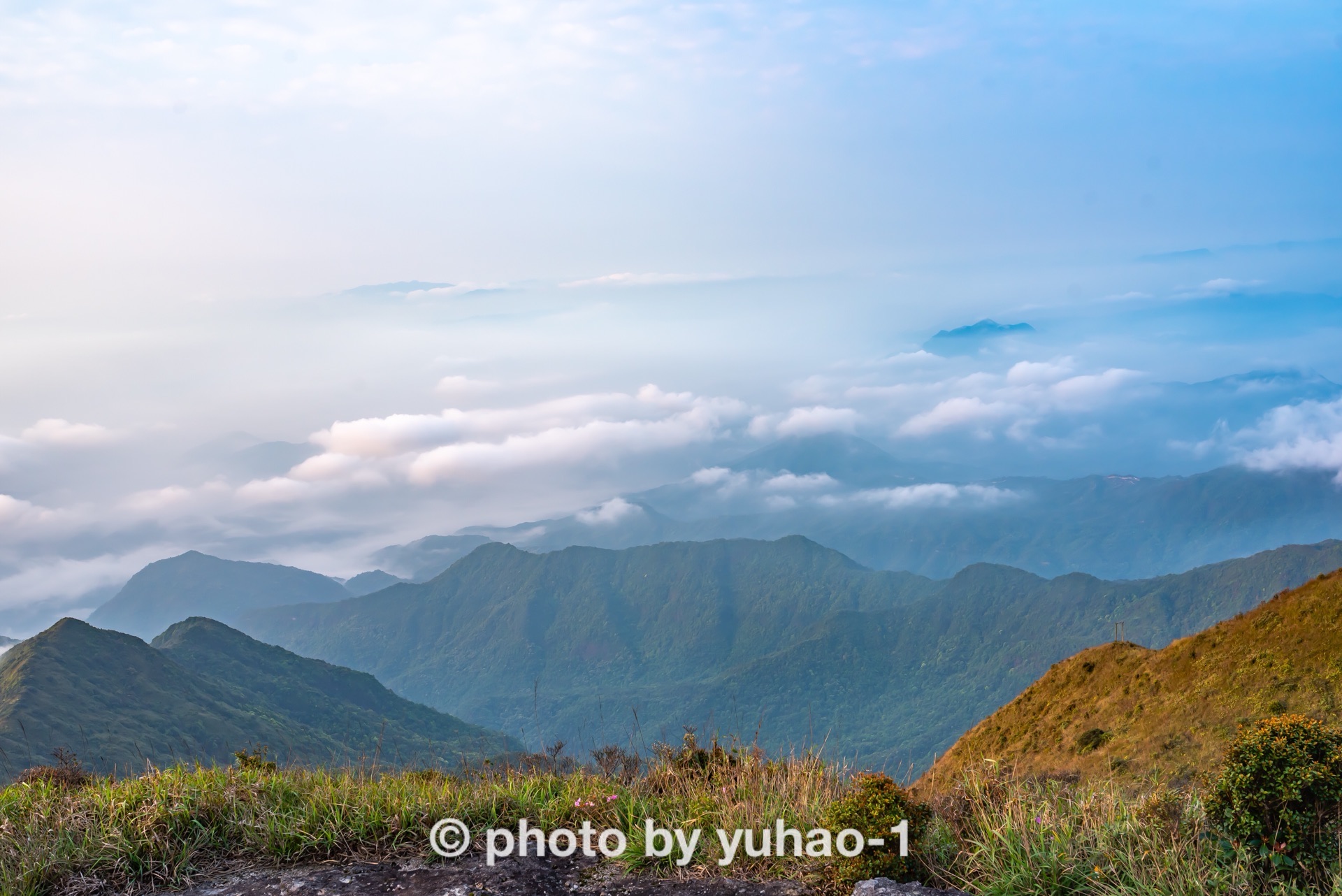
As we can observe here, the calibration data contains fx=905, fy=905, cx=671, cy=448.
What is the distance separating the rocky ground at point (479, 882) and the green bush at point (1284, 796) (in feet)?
10.5

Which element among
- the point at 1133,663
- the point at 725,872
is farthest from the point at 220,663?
the point at 725,872

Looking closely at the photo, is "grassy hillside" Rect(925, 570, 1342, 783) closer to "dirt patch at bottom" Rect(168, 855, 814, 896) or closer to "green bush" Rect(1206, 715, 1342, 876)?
"green bush" Rect(1206, 715, 1342, 876)

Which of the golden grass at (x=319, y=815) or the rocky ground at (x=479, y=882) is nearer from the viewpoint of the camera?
the rocky ground at (x=479, y=882)

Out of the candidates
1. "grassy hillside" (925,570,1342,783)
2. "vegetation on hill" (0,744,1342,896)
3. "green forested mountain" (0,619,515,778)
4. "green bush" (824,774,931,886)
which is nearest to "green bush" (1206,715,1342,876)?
"vegetation on hill" (0,744,1342,896)

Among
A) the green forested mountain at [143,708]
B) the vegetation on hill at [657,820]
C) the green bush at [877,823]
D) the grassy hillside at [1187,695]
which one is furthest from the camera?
the green forested mountain at [143,708]

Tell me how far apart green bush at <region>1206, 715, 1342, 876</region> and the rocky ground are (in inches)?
126

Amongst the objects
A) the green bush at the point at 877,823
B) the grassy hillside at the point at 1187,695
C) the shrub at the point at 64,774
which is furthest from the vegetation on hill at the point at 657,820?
the grassy hillside at the point at 1187,695

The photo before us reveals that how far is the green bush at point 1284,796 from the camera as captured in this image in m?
6.29

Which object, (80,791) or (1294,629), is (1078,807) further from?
(1294,629)

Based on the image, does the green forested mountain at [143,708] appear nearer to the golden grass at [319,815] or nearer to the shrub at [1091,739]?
the shrub at [1091,739]

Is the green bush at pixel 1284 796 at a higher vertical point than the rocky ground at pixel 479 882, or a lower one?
higher

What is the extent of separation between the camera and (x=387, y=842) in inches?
322

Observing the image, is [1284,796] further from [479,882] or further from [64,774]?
[64,774]

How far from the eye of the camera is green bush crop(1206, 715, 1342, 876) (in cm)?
629
